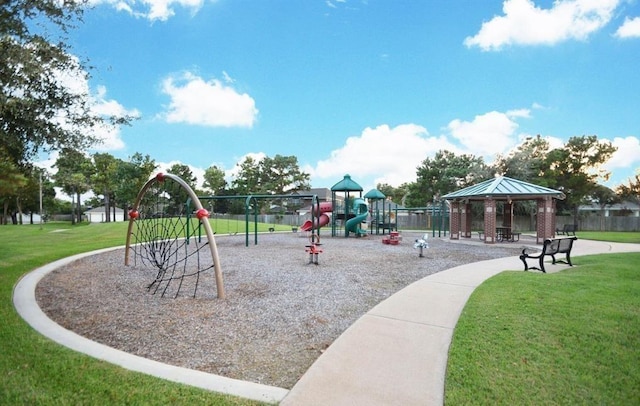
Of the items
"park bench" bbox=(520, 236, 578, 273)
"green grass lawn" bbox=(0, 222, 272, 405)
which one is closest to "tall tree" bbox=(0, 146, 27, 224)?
"green grass lawn" bbox=(0, 222, 272, 405)

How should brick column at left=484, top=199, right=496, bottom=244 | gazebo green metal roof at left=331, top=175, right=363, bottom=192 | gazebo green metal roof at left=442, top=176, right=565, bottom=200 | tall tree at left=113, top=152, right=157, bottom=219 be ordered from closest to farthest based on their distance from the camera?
1. gazebo green metal roof at left=442, top=176, right=565, bottom=200
2. brick column at left=484, top=199, right=496, bottom=244
3. gazebo green metal roof at left=331, top=175, right=363, bottom=192
4. tall tree at left=113, top=152, right=157, bottom=219

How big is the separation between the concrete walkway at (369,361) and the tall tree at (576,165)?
120 feet

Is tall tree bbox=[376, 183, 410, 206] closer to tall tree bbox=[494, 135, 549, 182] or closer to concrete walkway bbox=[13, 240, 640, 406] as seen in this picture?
tall tree bbox=[494, 135, 549, 182]

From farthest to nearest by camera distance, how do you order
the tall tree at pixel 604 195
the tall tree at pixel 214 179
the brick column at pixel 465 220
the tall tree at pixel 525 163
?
the tall tree at pixel 214 179 → the tall tree at pixel 604 195 → the tall tree at pixel 525 163 → the brick column at pixel 465 220

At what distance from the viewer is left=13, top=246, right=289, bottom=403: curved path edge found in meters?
3.10

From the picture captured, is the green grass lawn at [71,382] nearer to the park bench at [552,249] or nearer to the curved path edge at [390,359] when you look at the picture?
the curved path edge at [390,359]

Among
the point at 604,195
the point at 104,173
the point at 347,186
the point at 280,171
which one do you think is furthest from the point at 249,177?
the point at 604,195

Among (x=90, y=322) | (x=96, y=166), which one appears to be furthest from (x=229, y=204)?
(x=90, y=322)

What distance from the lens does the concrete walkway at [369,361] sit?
3049 millimetres

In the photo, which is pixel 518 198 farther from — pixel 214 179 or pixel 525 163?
pixel 214 179

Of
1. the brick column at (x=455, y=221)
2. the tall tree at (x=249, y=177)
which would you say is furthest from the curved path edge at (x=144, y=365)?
the tall tree at (x=249, y=177)

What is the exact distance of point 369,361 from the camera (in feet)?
12.1

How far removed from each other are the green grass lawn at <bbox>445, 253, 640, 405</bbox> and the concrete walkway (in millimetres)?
215

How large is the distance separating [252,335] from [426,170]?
37487 millimetres
